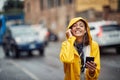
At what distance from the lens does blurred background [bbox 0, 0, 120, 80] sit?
15852 millimetres

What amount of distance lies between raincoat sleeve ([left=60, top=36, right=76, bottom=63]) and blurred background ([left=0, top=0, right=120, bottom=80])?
7.49 meters

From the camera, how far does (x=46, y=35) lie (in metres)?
35.0

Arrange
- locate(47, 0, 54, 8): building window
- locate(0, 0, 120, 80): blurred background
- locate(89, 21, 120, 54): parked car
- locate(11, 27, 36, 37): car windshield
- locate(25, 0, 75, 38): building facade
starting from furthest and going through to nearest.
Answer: locate(47, 0, 54, 8): building window, locate(25, 0, 75, 38): building facade, locate(11, 27, 36, 37): car windshield, locate(89, 21, 120, 54): parked car, locate(0, 0, 120, 80): blurred background

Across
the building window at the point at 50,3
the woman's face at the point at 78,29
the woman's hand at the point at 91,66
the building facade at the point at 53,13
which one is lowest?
the building facade at the point at 53,13

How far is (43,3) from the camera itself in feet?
179

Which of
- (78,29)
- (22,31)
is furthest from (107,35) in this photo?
(78,29)

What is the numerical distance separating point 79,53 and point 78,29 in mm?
325

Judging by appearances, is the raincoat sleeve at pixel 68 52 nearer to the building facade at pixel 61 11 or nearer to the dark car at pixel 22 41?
the dark car at pixel 22 41

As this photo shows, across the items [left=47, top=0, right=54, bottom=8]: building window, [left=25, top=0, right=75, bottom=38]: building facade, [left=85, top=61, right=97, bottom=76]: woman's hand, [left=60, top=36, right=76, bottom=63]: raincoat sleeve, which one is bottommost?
[left=25, top=0, right=75, bottom=38]: building facade

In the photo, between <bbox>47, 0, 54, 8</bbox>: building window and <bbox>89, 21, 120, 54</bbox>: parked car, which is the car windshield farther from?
<bbox>47, 0, 54, 8</bbox>: building window

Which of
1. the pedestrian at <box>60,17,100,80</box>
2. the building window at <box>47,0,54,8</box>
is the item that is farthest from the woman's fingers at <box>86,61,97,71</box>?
the building window at <box>47,0,54,8</box>

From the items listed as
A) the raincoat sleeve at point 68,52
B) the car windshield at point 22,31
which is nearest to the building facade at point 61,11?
the car windshield at point 22,31

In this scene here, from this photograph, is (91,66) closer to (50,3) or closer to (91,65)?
(91,65)

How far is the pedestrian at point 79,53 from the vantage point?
523cm
